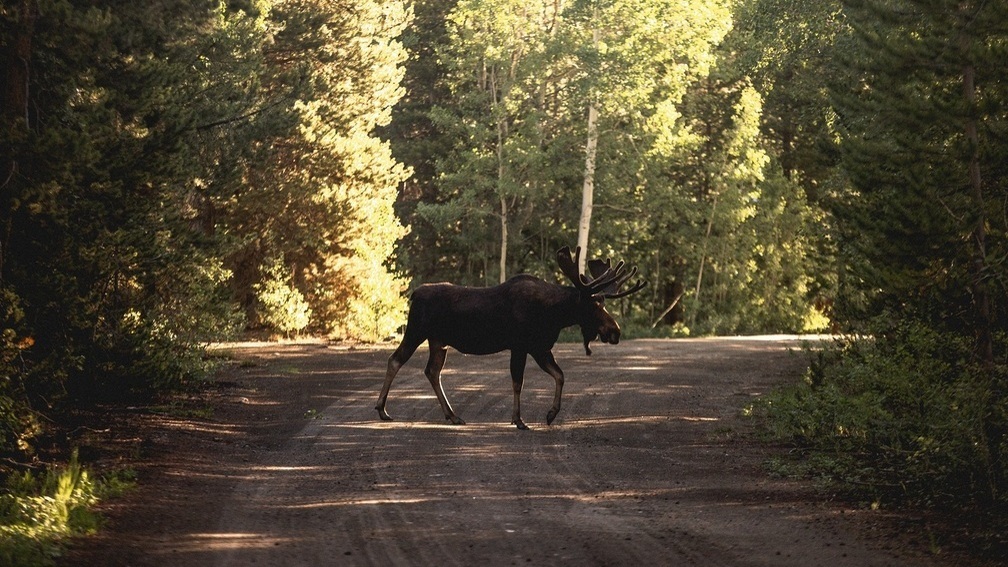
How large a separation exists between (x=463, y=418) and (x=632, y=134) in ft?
94.1

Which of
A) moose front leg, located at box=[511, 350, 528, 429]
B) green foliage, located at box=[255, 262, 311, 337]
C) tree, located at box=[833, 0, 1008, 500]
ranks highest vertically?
tree, located at box=[833, 0, 1008, 500]

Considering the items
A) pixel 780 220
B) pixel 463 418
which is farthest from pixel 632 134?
pixel 463 418

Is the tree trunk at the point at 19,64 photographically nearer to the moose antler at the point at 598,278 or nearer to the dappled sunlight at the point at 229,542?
the dappled sunlight at the point at 229,542

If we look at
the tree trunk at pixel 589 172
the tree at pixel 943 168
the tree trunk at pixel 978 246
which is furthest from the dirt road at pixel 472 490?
the tree trunk at pixel 589 172

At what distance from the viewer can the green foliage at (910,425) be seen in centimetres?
1117

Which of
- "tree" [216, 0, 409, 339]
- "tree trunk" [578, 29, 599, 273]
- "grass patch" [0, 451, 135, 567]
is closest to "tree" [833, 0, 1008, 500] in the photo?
"grass patch" [0, 451, 135, 567]

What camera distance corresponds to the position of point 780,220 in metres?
51.9

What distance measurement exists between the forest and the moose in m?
3.10

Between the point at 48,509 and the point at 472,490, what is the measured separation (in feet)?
13.2

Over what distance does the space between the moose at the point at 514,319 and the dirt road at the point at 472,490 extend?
878 millimetres

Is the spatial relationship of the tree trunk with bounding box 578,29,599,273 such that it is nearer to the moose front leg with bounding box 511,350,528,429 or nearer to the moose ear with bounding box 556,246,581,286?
the moose ear with bounding box 556,246,581,286

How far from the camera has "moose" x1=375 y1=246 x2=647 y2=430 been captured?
57.2ft

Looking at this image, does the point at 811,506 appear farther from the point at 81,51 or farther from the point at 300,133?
the point at 300,133

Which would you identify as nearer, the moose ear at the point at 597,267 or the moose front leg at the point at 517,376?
the moose front leg at the point at 517,376
